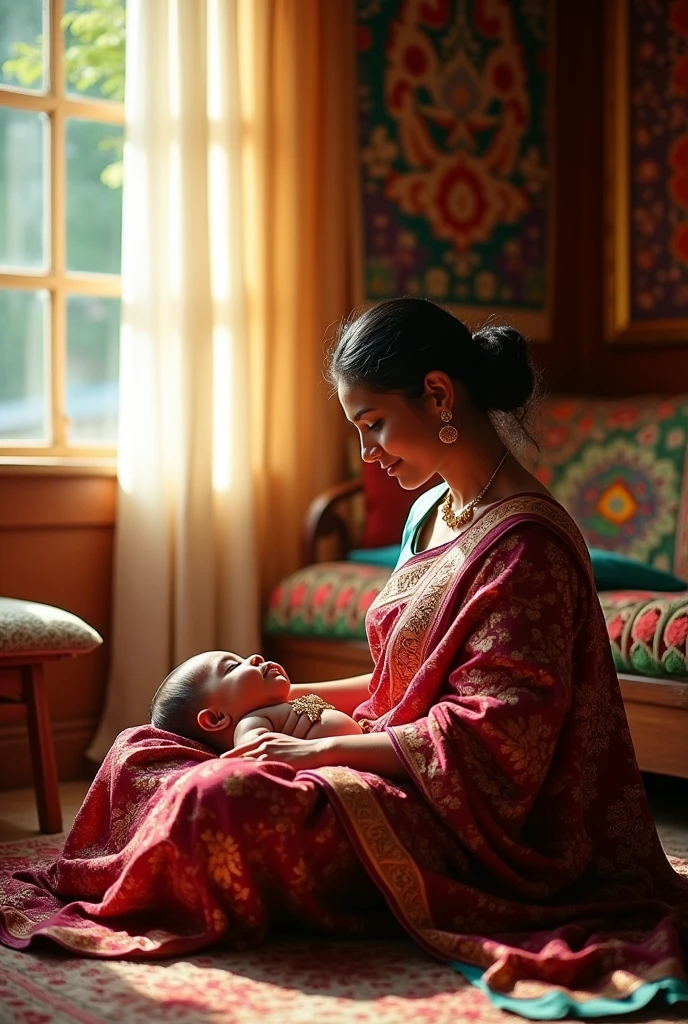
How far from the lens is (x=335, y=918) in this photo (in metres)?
2.30

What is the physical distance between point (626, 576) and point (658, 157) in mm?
1877

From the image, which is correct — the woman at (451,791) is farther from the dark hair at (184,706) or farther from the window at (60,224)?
the window at (60,224)

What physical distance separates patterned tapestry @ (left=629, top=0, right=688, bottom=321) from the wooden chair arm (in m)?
1.34

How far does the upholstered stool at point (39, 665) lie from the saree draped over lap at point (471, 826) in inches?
35.7

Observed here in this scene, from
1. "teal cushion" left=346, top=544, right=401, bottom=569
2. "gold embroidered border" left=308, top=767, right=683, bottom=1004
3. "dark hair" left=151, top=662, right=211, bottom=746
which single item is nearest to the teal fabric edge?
"gold embroidered border" left=308, top=767, right=683, bottom=1004

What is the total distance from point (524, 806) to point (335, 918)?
0.36 metres

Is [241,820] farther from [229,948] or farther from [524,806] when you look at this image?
[524,806]

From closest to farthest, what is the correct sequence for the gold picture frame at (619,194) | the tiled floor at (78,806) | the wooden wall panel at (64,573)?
the tiled floor at (78,806)
the wooden wall panel at (64,573)
the gold picture frame at (619,194)

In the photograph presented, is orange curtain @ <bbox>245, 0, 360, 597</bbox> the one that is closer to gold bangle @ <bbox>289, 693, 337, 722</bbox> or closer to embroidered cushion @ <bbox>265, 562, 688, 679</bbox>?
embroidered cushion @ <bbox>265, 562, 688, 679</bbox>

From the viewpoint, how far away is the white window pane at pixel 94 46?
4102 mm

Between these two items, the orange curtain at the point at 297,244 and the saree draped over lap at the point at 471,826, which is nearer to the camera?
the saree draped over lap at the point at 471,826

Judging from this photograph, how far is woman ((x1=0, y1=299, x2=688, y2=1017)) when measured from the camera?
7.23ft

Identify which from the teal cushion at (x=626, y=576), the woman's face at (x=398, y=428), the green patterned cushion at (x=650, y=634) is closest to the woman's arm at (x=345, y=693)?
the woman's face at (x=398, y=428)

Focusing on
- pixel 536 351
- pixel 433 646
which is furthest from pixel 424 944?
pixel 536 351
